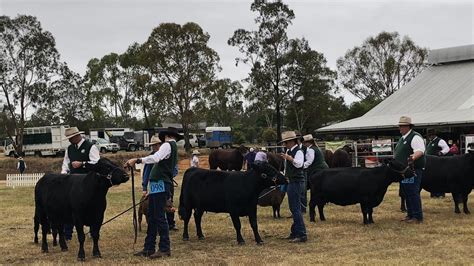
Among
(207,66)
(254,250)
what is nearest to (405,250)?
(254,250)

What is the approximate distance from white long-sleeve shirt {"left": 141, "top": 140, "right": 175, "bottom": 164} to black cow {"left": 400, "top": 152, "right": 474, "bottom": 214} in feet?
23.4

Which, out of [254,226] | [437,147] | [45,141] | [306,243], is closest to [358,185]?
[306,243]

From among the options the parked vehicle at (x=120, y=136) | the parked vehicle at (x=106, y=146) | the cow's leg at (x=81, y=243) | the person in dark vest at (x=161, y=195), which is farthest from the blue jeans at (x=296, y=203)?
the parked vehicle at (x=120, y=136)

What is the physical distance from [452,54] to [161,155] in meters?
35.8

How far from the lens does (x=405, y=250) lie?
863cm

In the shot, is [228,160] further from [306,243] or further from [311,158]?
[306,243]

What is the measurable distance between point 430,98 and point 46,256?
31345 millimetres

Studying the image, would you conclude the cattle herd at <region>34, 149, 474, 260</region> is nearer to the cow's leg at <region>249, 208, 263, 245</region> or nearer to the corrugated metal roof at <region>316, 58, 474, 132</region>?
the cow's leg at <region>249, 208, 263, 245</region>

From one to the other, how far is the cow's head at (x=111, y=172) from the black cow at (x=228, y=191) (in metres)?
2.05

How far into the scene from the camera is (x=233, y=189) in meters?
9.81

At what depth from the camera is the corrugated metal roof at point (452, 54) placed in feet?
126

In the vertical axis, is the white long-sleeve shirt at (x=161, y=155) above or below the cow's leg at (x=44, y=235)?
above

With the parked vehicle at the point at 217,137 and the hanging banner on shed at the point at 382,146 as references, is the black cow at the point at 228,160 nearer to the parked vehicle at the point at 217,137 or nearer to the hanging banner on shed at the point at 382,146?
the hanging banner on shed at the point at 382,146

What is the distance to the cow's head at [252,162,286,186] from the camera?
9438 mm
